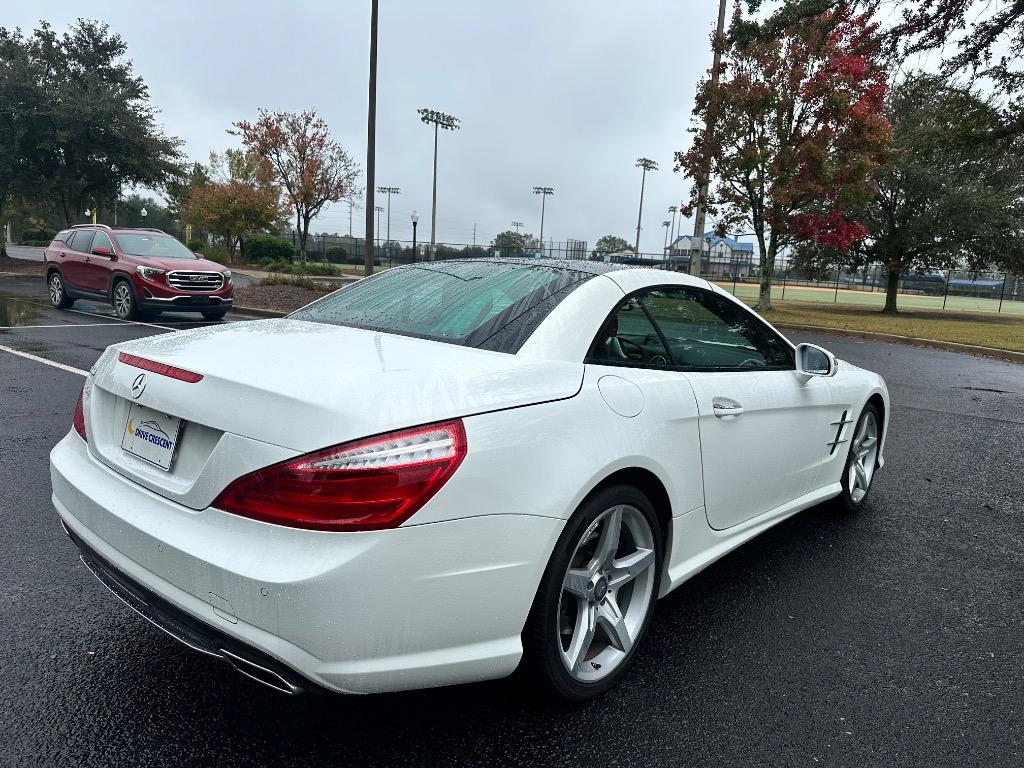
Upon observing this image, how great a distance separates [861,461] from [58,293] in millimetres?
15676

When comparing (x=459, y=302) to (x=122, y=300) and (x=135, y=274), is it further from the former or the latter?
(x=122, y=300)

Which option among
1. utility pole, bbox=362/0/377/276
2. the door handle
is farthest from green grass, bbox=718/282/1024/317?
the door handle

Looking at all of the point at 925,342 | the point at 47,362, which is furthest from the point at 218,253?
the point at 925,342

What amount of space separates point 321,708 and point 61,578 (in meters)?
1.58

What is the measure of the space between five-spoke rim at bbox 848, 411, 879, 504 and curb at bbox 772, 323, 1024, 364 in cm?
1185

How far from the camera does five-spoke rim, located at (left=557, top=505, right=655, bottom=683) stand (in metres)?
2.41

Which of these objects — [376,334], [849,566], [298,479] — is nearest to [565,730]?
[298,479]

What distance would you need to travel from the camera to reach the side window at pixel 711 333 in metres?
3.05

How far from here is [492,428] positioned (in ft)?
6.66

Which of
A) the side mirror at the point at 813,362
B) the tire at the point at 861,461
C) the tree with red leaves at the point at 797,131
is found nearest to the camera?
the side mirror at the point at 813,362

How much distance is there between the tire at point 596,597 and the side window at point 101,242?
13.9 meters

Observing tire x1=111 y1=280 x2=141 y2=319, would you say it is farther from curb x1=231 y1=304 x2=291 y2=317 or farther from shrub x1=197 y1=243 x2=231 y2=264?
shrub x1=197 y1=243 x2=231 y2=264

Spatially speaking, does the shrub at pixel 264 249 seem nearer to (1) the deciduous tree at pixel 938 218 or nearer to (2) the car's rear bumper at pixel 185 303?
(1) the deciduous tree at pixel 938 218

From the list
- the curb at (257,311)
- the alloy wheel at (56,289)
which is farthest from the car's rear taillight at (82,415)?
the alloy wheel at (56,289)
